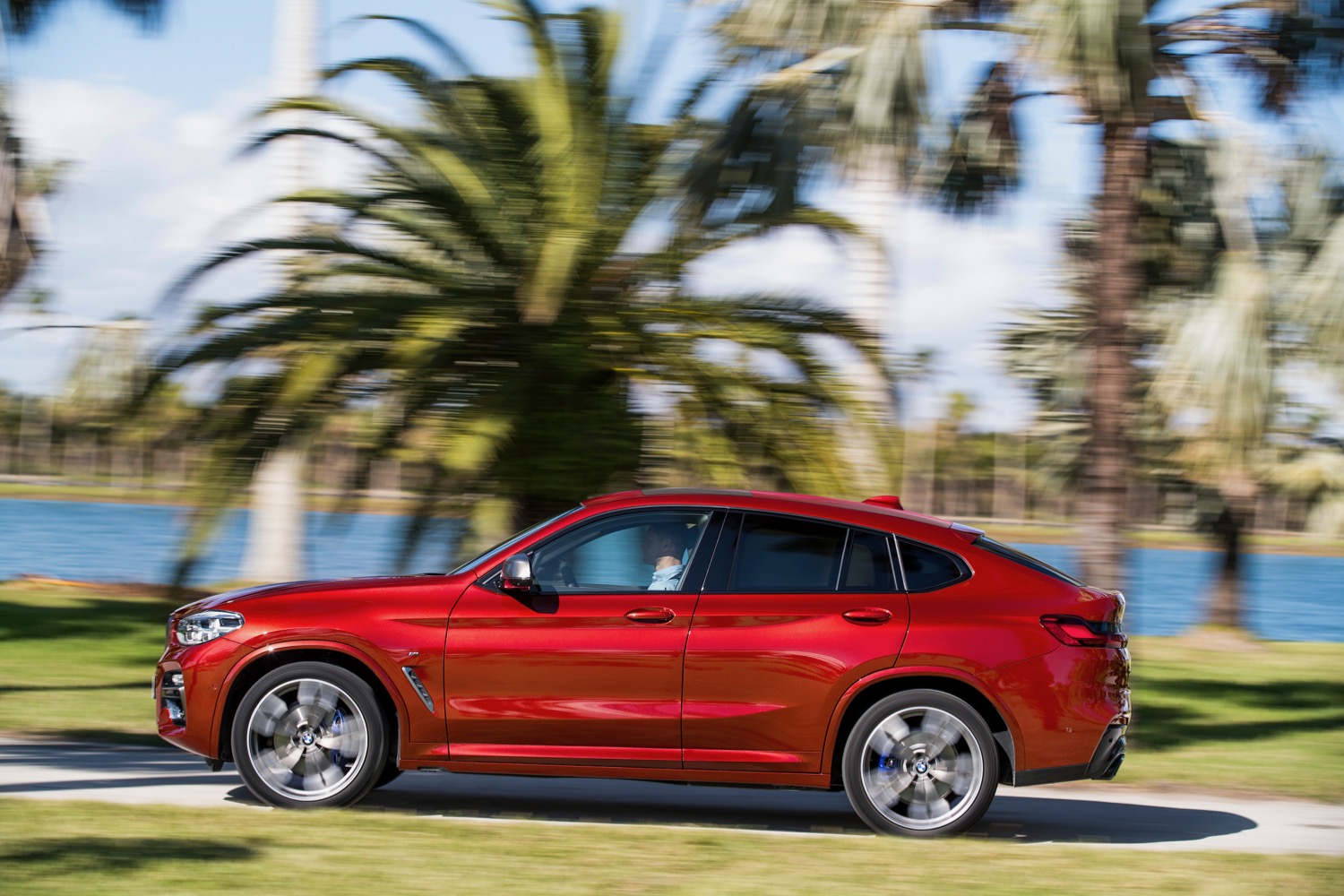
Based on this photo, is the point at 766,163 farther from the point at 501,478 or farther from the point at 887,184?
the point at 501,478

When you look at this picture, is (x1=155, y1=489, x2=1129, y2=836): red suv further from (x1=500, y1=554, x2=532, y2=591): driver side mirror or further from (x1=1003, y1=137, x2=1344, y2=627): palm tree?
(x1=1003, y1=137, x2=1344, y2=627): palm tree

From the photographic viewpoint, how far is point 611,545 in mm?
6980

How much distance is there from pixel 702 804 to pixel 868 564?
1.71 meters

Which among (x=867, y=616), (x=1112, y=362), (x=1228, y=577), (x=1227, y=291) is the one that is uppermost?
(x=1227, y=291)

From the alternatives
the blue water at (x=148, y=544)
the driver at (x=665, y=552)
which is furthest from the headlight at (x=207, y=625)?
the blue water at (x=148, y=544)

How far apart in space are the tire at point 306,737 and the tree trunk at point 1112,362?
17.8 ft

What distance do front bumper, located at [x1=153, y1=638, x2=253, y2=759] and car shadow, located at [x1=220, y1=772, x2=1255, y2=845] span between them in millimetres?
452

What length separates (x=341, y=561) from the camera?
22.6 m

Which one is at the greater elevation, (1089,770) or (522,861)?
(1089,770)

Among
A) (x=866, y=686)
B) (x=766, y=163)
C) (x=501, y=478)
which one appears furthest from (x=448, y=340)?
(x=866, y=686)

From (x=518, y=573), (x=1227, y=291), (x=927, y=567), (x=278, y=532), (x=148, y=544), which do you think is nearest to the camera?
(x=518, y=573)

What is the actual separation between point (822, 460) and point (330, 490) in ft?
13.5

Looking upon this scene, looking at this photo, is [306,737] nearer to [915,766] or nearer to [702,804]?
[702,804]

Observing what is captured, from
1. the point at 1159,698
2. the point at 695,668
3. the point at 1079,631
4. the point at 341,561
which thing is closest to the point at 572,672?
the point at 695,668
